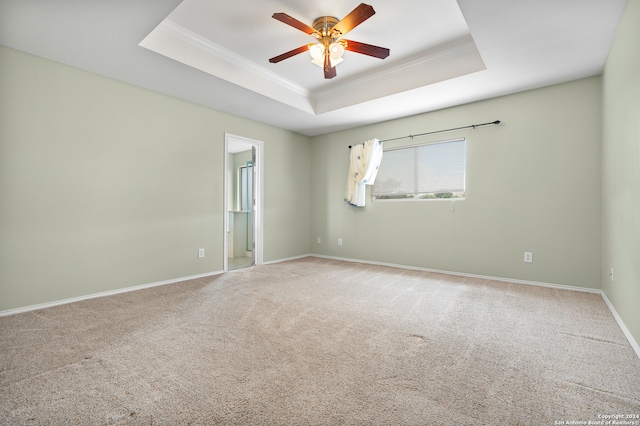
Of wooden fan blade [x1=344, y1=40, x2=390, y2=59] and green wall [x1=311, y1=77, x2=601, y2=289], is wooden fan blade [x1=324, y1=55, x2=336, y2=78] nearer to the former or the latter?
wooden fan blade [x1=344, y1=40, x2=390, y2=59]

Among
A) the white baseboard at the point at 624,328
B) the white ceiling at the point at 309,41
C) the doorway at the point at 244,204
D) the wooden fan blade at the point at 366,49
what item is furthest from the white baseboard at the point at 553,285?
the wooden fan blade at the point at 366,49

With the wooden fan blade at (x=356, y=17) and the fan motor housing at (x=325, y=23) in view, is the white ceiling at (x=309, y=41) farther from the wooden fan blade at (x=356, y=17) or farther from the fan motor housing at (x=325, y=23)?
the wooden fan blade at (x=356, y=17)

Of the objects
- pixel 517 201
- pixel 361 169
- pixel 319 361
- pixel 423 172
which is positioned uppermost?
pixel 361 169

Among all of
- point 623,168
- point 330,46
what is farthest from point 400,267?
point 330,46

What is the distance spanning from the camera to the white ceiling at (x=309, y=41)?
222 centimetres

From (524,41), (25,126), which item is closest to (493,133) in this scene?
(524,41)

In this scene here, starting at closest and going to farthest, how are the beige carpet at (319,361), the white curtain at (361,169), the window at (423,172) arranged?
the beige carpet at (319,361) → the window at (423,172) → the white curtain at (361,169)

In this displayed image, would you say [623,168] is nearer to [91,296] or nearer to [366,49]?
[366,49]

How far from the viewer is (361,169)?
489 cm

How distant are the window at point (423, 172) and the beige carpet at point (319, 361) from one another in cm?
169

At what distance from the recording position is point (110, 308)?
2.71 m

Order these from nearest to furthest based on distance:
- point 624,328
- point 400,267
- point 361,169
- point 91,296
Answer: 1. point 624,328
2. point 91,296
3. point 400,267
4. point 361,169

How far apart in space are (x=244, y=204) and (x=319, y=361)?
4.78m

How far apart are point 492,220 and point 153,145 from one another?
173 inches
